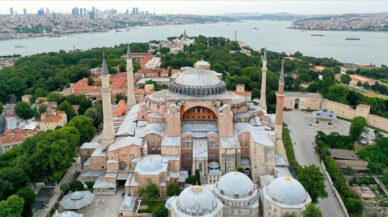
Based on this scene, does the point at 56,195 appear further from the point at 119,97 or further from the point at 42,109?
the point at 119,97

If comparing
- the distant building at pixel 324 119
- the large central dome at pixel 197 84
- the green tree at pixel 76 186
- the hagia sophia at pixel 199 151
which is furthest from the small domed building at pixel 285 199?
the distant building at pixel 324 119

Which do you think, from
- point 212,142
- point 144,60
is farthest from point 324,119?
point 144,60

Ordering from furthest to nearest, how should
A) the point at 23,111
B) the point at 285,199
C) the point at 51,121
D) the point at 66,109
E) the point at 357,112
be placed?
the point at 357,112, the point at 23,111, the point at 66,109, the point at 51,121, the point at 285,199

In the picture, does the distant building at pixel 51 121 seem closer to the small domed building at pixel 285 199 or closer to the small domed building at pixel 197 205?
the small domed building at pixel 197 205

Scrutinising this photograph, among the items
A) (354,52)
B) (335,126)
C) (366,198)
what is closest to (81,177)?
(366,198)

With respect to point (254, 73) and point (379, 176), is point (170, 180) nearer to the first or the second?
point (379, 176)
